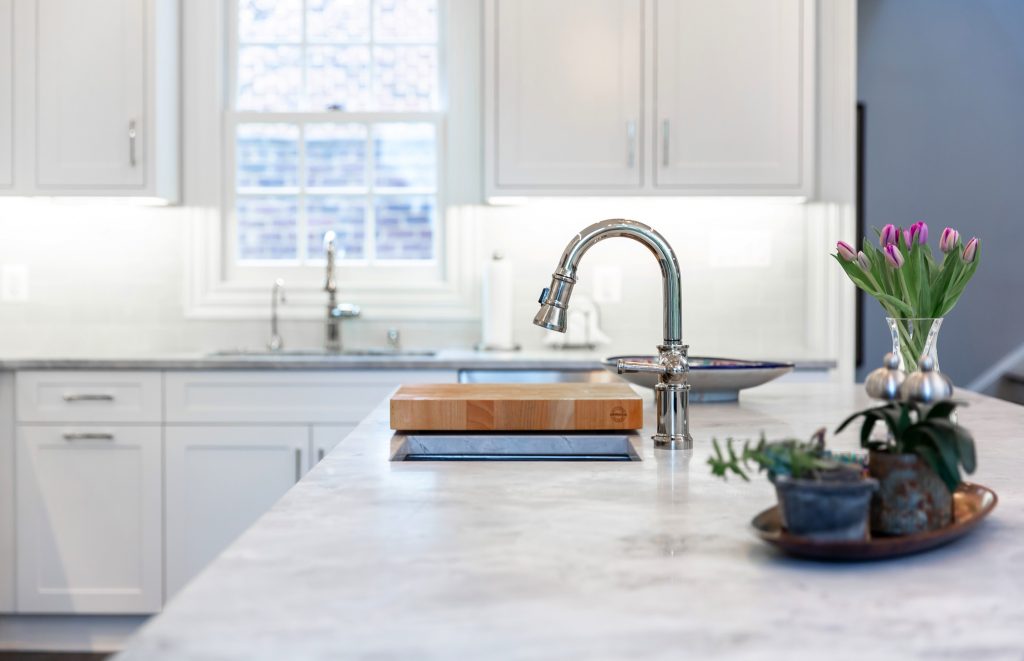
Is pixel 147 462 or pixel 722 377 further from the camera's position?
pixel 147 462

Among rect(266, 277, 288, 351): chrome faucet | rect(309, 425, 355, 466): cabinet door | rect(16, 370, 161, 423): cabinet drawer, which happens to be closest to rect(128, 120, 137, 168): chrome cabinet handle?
rect(266, 277, 288, 351): chrome faucet

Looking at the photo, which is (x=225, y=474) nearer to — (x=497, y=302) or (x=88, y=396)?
(x=88, y=396)

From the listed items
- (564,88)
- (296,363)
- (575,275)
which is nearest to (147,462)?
(296,363)

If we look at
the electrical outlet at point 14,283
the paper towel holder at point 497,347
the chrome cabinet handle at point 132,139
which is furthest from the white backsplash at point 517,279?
the chrome cabinet handle at point 132,139

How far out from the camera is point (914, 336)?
164 centimetres

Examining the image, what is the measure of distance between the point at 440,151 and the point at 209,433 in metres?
1.34

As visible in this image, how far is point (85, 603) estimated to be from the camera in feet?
11.2

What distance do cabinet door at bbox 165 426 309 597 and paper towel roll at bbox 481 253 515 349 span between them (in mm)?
792

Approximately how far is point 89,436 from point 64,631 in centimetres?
65

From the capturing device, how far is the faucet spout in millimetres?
1448

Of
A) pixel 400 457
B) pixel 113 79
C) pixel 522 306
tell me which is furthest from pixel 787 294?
pixel 400 457

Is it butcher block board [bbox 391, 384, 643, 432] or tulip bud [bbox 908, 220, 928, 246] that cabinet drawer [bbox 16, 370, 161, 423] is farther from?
tulip bud [bbox 908, 220, 928, 246]

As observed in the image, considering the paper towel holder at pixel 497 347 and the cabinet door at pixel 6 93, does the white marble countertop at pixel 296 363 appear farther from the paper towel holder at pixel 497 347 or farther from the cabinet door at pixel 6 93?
the cabinet door at pixel 6 93

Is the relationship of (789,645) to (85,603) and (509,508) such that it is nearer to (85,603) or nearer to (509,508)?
(509,508)
